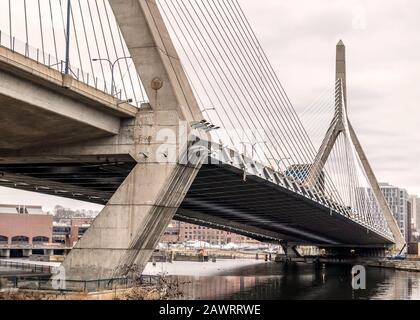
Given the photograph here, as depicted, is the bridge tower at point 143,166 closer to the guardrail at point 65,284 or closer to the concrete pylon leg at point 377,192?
the guardrail at point 65,284

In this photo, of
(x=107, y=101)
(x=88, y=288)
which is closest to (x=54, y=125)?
(x=107, y=101)

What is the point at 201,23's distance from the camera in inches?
1887

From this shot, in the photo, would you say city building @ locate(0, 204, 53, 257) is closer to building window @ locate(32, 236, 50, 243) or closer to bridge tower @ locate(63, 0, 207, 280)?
building window @ locate(32, 236, 50, 243)

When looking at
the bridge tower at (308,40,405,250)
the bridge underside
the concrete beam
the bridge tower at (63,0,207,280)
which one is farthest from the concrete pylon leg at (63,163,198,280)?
the bridge tower at (308,40,405,250)

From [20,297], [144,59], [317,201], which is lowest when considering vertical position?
[20,297]

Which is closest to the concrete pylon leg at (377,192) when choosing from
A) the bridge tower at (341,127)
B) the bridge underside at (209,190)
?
the bridge tower at (341,127)

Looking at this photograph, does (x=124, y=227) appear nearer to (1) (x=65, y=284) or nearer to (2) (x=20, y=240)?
(1) (x=65, y=284)

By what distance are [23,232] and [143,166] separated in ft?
458

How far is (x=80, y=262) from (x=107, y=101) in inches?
358

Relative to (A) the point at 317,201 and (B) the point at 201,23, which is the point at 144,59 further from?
(A) the point at 317,201

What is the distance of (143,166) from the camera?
125ft

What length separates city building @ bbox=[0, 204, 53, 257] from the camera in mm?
162250
